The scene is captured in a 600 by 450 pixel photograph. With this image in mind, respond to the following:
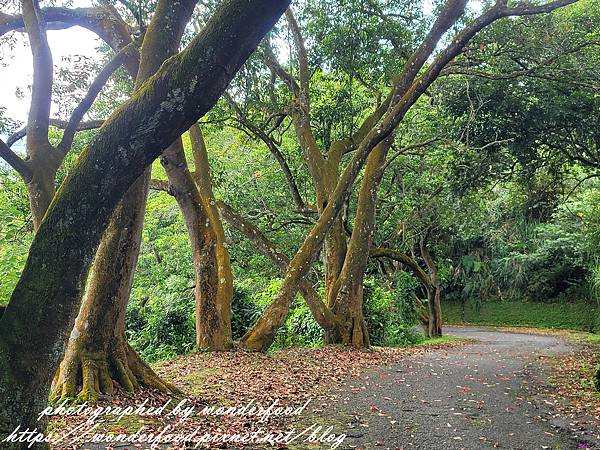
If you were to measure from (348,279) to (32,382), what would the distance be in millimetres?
9999

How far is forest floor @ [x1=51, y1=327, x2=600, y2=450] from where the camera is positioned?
17.2 feet

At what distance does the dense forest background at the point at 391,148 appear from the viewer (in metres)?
10.7

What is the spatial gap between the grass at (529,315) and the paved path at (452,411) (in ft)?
64.0

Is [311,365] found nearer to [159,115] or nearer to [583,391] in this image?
[583,391]

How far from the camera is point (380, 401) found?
7.12m

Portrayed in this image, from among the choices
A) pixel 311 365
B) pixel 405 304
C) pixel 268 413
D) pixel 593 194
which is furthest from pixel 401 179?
pixel 268 413

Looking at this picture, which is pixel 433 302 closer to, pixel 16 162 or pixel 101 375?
pixel 101 375

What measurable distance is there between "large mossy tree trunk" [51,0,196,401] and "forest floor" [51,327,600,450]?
0.38 meters

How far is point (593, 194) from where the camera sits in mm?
Answer: 18891

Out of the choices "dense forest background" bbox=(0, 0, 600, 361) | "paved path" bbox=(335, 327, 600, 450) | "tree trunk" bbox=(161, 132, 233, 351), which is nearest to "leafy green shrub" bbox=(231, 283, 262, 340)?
"dense forest background" bbox=(0, 0, 600, 361)

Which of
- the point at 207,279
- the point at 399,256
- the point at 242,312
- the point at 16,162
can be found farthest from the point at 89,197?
the point at 399,256

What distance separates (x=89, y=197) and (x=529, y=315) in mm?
30484

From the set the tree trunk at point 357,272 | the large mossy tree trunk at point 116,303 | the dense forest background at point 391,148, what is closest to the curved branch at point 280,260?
the tree trunk at point 357,272

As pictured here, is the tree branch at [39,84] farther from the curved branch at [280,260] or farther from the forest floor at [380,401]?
the curved branch at [280,260]
